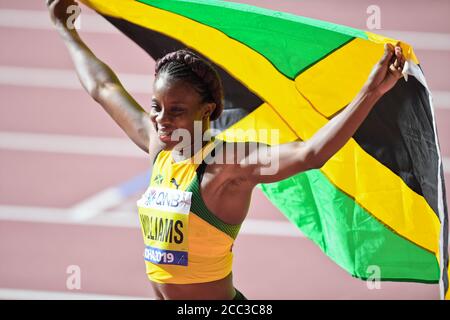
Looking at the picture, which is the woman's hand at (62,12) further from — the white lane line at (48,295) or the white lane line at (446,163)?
the white lane line at (446,163)

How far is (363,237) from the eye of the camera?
108 inches

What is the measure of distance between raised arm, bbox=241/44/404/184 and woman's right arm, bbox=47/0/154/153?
0.69 metres

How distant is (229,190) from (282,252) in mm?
2220

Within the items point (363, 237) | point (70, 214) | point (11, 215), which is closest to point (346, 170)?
point (363, 237)

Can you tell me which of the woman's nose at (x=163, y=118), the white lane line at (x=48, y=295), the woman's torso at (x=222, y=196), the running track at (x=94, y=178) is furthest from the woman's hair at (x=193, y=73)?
the white lane line at (x=48, y=295)

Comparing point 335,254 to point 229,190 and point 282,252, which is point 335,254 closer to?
point 229,190

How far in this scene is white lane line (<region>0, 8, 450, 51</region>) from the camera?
14.4 ft

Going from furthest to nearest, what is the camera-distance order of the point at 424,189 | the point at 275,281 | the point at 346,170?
the point at 275,281, the point at 346,170, the point at 424,189

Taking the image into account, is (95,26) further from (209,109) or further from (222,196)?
(222,196)

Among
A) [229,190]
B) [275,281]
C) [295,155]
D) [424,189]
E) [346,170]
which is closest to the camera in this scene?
[295,155]

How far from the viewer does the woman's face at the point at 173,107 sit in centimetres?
229

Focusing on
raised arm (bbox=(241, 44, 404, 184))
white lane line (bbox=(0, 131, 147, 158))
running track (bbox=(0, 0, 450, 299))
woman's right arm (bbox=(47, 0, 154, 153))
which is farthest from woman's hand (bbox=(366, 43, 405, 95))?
white lane line (bbox=(0, 131, 147, 158))

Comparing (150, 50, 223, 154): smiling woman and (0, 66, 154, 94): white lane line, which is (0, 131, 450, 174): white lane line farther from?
(150, 50, 223, 154): smiling woman

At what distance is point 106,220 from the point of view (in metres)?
4.51
